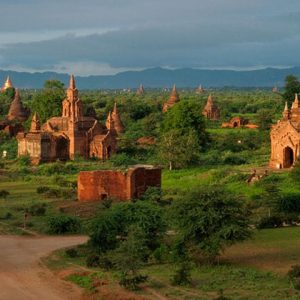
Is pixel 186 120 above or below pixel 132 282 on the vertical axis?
above

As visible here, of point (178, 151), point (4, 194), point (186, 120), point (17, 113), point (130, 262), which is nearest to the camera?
point (130, 262)

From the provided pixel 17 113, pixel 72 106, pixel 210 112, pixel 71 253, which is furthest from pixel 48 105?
pixel 71 253

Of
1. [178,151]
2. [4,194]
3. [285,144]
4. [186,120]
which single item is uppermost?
[186,120]

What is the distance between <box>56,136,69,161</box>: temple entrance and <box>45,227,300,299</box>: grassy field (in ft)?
122

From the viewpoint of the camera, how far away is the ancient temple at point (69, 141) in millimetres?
68938

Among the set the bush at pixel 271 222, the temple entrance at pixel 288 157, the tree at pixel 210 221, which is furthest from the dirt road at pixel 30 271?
the temple entrance at pixel 288 157

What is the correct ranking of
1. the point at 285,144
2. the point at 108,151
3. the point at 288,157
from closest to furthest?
the point at 285,144 < the point at 288,157 < the point at 108,151

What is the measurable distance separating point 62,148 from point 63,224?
32578mm

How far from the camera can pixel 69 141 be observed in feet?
230

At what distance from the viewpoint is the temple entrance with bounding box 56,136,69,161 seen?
230ft

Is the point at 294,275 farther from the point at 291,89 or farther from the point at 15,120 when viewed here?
the point at 15,120

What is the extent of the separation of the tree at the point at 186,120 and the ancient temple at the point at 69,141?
19.0ft

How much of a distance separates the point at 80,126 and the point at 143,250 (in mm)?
42368

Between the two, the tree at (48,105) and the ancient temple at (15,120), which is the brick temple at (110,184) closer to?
the tree at (48,105)
